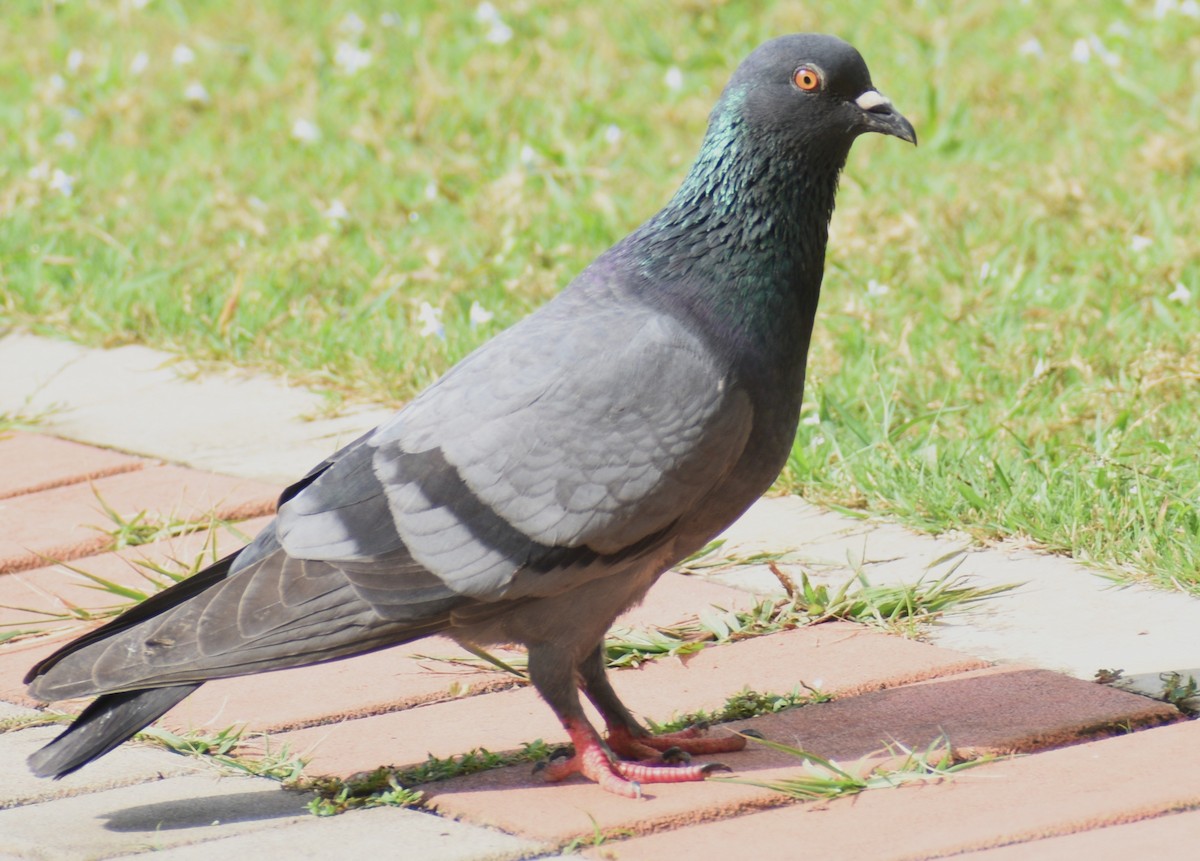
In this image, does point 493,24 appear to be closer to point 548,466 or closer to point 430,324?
point 430,324

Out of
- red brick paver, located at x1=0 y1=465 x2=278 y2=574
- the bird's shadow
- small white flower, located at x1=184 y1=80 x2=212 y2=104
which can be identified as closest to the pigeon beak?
the bird's shadow

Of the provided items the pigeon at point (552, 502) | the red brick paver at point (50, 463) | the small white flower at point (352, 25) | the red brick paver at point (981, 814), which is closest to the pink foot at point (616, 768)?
the pigeon at point (552, 502)

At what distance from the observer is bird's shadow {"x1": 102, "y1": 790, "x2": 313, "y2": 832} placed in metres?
2.35

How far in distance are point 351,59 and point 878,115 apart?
4.15m

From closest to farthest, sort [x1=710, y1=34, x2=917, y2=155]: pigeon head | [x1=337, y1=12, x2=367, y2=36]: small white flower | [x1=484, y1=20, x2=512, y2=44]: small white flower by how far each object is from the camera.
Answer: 1. [x1=710, y1=34, x2=917, y2=155]: pigeon head
2. [x1=484, y1=20, x2=512, y2=44]: small white flower
3. [x1=337, y1=12, x2=367, y2=36]: small white flower

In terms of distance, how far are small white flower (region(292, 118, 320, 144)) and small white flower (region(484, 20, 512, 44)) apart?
949mm

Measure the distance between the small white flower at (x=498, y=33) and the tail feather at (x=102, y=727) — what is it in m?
4.70

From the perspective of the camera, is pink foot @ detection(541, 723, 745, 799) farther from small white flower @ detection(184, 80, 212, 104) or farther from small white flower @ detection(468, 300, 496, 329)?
small white flower @ detection(184, 80, 212, 104)

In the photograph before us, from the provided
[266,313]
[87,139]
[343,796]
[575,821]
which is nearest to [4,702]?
[343,796]

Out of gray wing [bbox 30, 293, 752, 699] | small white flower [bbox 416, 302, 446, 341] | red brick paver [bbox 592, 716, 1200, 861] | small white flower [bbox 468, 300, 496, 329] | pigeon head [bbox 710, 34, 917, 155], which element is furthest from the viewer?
small white flower [bbox 468, 300, 496, 329]

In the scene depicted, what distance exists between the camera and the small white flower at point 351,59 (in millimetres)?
6645

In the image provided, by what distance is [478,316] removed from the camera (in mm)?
4391

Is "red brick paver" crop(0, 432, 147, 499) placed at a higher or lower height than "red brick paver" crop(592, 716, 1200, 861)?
higher

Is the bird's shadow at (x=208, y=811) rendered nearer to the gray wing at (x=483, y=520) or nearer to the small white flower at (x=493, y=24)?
the gray wing at (x=483, y=520)
